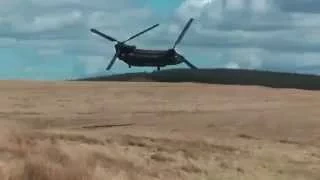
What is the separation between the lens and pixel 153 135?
976 inches

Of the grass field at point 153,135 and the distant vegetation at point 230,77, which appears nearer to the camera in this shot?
the grass field at point 153,135

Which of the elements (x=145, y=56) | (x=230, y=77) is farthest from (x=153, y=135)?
(x=145, y=56)

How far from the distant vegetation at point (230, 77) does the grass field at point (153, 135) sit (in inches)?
540

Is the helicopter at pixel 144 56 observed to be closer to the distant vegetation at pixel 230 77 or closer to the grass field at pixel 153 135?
the distant vegetation at pixel 230 77

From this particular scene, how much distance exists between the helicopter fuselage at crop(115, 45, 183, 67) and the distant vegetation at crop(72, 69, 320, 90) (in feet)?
38.1

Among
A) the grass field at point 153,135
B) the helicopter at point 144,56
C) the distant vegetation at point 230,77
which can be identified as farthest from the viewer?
the helicopter at point 144,56

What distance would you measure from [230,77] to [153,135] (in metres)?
30.9

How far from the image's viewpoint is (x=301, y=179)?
21.6m

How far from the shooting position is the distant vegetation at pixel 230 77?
169 ft

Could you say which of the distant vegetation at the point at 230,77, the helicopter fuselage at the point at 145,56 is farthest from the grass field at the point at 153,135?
the helicopter fuselage at the point at 145,56

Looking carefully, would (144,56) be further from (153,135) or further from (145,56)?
(153,135)

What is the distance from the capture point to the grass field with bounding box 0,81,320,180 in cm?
1903

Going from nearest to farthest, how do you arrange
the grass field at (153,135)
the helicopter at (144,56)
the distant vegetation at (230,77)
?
1. the grass field at (153,135)
2. the distant vegetation at (230,77)
3. the helicopter at (144,56)

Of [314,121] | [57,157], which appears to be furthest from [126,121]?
[57,157]
